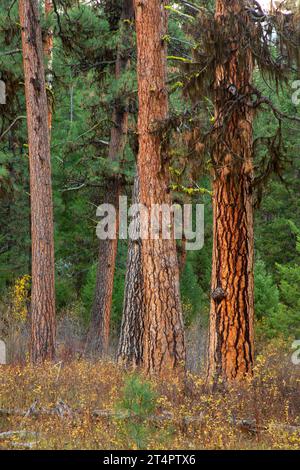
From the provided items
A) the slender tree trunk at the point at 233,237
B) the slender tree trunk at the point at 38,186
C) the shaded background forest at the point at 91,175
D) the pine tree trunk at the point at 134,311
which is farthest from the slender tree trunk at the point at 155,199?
the slender tree trunk at the point at 38,186

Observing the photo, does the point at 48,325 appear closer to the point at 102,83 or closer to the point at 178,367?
the point at 178,367

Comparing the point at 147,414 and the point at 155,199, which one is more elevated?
the point at 155,199

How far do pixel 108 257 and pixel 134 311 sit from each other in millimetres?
5900

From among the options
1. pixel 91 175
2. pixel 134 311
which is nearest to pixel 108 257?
pixel 91 175

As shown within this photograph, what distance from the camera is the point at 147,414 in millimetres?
6605

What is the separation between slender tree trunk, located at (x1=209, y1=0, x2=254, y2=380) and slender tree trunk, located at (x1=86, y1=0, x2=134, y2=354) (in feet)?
28.1

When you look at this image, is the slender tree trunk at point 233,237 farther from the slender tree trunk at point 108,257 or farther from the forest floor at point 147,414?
the slender tree trunk at point 108,257

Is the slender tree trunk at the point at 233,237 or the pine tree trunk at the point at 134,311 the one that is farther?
the pine tree trunk at the point at 134,311

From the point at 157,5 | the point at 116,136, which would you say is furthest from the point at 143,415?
the point at 116,136

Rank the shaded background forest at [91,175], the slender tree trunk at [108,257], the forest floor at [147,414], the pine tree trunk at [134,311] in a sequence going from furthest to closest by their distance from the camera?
the slender tree trunk at [108,257] → the shaded background forest at [91,175] → the pine tree trunk at [134,311] → the forest floor at [147,414]

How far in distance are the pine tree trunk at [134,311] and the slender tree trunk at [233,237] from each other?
11.2ft

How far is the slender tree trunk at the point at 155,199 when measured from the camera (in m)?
9.60

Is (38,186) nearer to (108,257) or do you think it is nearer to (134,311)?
(134,311)

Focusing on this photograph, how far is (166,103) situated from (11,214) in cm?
1527
